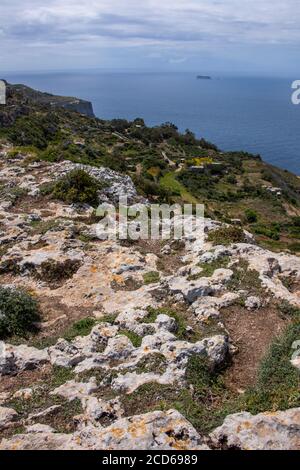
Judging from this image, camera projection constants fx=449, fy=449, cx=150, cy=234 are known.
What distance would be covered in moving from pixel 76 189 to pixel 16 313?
10655 millimetres

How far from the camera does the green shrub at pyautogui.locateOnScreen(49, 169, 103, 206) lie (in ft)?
71.8

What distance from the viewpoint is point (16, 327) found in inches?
485

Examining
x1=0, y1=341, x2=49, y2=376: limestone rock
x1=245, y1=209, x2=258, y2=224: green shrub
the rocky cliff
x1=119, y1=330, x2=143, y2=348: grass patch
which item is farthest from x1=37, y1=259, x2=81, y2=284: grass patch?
x1=245, y1=209, x2=258, y2=224: green shrub

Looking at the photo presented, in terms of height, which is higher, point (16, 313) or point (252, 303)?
point (252, 303)

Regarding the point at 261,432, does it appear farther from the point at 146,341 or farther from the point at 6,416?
the point at 6,416

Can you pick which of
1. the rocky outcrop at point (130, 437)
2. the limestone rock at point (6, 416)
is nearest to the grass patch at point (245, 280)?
the rocky outcrop at point (130, 437)

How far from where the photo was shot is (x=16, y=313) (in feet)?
41.0

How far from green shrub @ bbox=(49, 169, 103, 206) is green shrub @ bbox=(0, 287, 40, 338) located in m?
9.12

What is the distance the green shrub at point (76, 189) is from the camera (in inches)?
862

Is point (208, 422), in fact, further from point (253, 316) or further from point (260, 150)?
point (260, 150)

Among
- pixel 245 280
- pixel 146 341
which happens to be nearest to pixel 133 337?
pixel 146 341

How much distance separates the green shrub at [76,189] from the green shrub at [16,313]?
9119 mm
